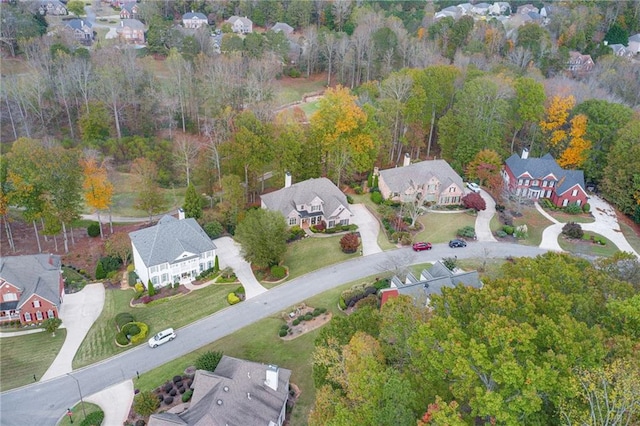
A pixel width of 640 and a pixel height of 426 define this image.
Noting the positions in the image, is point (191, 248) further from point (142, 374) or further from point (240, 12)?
point (240, 12)

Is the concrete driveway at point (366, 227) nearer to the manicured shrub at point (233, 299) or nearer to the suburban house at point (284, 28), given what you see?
the manicured shrub at point (233, 299)

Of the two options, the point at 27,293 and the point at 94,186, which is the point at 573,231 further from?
Result: the point at 27,293

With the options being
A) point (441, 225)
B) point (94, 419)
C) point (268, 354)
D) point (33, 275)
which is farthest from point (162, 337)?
point (441, 225)

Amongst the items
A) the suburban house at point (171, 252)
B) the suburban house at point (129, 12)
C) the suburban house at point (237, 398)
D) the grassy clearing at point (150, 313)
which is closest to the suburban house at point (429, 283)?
the suburban house at point (237, 398)

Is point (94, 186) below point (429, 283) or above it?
above

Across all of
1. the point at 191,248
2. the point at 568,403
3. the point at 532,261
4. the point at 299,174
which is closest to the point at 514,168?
the point at 299,174
